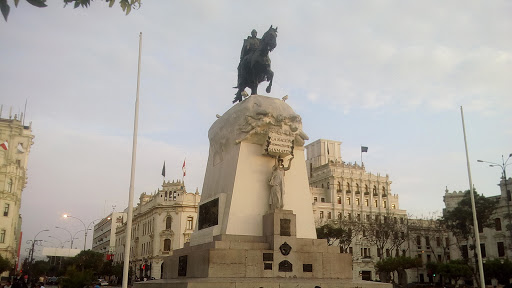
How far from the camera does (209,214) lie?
15953 millimetres

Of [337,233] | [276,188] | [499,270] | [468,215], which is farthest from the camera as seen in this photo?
[337,233]

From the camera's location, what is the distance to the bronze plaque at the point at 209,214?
1538 centimetres

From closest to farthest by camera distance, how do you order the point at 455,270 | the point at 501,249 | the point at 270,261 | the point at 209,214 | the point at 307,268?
the point at 270,261, the point at 307,268, the point at 209,214, the point at 455,270, the point at 501,249

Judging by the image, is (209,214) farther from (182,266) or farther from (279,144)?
(279,144)

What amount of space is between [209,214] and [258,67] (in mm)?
6004

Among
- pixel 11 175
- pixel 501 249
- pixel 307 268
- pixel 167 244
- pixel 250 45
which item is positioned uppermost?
pixel 11 175

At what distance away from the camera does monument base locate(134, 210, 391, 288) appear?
525 inches

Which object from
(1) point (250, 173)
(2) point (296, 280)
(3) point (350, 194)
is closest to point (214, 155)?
(1) point (250, 173)

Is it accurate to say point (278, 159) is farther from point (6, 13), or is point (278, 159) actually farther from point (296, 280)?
point (6, 13)

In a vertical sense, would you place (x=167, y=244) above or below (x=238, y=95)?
below

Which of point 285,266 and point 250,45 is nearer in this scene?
point 285,266

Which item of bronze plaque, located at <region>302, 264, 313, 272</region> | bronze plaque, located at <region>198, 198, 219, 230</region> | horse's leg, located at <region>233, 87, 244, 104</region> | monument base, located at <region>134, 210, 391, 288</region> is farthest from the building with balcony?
bronze plaque, located at <region>302, 264, 313, 272</region>

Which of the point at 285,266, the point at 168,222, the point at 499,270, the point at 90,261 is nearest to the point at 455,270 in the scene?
the point at 499,270

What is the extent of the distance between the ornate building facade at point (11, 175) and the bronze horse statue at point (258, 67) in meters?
50.5
